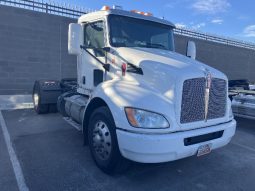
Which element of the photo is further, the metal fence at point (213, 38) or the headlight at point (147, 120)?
the metal fence at point (213, 38)

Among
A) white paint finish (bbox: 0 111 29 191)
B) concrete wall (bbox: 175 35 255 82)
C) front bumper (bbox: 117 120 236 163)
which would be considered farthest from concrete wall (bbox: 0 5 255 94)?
front bumper (bbox: 117 120 236 163)

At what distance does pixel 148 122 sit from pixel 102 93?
1025mm

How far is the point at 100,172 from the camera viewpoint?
3719 mm

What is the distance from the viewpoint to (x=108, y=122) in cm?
351

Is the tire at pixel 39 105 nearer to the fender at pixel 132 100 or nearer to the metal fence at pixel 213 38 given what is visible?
the fender at pixel 132 100

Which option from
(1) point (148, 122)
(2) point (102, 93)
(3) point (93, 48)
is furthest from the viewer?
(3) point (93, 48)

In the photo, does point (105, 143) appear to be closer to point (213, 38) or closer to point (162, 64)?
point (162, 64)

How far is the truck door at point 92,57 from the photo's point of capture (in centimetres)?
454

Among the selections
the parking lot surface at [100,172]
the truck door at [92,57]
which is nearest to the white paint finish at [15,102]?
the parking lot surface at [100,172]

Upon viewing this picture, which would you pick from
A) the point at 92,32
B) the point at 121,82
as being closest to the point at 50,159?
the point at 121,82

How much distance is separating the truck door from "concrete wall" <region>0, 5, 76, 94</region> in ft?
16.1

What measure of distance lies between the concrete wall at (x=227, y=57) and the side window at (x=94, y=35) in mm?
9406

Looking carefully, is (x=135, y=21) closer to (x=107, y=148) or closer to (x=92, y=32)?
(x=92, y=32)

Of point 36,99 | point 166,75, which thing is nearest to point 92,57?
point 166,75
